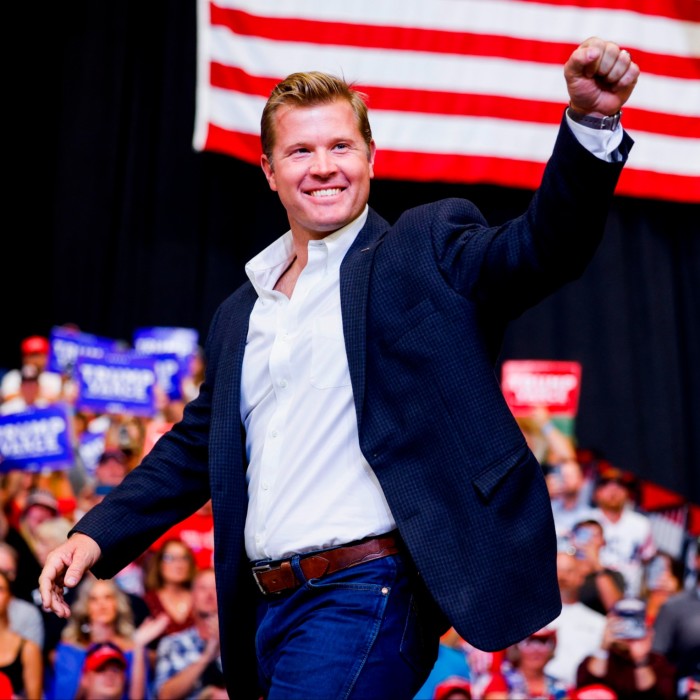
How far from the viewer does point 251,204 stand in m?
9.84

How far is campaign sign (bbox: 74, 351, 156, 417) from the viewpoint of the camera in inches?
257

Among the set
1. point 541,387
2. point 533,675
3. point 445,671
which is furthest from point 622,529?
point 445,671

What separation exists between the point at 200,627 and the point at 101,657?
1.33 feet

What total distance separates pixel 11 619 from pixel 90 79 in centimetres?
654

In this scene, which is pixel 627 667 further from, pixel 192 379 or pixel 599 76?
pixel 192 379

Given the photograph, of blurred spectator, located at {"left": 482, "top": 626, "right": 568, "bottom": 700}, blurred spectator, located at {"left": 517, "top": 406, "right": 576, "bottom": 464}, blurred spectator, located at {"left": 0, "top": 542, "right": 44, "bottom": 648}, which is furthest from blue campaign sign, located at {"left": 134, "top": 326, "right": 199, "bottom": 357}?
blurred spectator, located at {"left": 482, "top": 626, "right": 568, "bottom": 700}

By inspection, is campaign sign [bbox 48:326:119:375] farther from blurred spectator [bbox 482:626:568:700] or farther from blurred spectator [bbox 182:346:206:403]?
blurred spectator [bbox 482:626:568:700]

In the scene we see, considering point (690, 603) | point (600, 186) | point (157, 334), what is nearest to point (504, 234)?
point (600, 186)

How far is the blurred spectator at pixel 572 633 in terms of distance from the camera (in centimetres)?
448

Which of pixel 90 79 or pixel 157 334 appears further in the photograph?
pixel 90 79

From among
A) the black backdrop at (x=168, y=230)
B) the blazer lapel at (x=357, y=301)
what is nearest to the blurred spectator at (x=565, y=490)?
the black backdrop at (x=168, y=230)

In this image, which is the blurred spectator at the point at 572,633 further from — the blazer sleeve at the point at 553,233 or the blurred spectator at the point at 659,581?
the blazer sleeve at the point at 553,233

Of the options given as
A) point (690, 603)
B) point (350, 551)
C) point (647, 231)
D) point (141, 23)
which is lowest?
point (690, 603)

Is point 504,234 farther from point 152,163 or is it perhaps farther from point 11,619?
point 152,163
